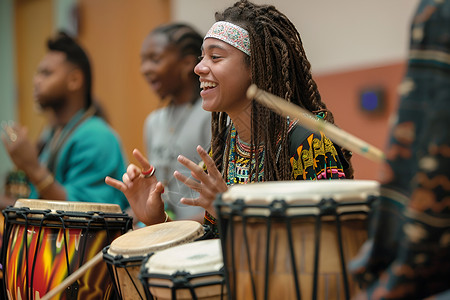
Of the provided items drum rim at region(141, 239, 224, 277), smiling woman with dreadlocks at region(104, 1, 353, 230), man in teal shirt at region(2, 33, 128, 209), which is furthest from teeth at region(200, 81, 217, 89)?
man in teal shirt at region(2, 33, 128, 209)

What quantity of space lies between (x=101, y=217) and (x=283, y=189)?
84 cm

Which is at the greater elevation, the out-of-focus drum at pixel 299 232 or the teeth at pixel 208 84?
the teeth at pixel 208 84

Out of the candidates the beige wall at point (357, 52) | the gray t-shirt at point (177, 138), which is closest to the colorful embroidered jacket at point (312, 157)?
the gray t-shirt at point (177, 138)

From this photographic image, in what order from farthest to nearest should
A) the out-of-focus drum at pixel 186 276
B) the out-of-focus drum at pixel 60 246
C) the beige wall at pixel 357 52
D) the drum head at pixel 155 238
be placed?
the beige wall at pixel 357 52, the out-of-focus drum at pixel 60 246, the drum head at pixel 155 238, the out-of-focus drum at pixel 186 276

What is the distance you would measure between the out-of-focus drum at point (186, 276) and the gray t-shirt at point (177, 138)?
164cm

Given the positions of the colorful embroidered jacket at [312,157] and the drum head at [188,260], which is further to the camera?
the colorful embroidered jacket at [312,157]

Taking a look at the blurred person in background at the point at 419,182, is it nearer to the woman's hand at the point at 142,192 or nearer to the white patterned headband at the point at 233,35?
the white patterned headband at the point at 233,35

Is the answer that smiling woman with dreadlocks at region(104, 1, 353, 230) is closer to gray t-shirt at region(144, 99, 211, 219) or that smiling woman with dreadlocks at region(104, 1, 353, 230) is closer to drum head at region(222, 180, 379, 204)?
drum head at region(222, 180, 379, 204)

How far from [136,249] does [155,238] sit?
0.27ft

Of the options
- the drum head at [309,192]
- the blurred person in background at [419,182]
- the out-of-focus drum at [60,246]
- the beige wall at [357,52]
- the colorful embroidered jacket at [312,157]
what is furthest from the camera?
the beige wall at [357,52]

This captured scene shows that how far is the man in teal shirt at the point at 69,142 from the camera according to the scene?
3.03m

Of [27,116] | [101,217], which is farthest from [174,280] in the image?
[27,116]

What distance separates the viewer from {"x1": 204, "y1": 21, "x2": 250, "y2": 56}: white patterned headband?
6.36 ft

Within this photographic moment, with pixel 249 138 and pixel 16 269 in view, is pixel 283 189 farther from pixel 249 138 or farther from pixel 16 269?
pixel 16 269
